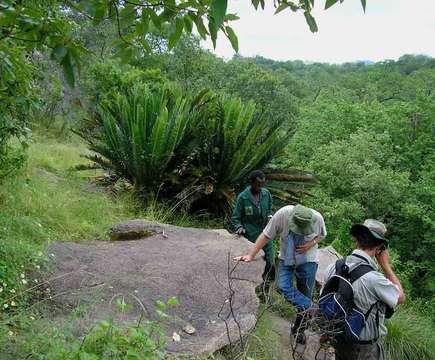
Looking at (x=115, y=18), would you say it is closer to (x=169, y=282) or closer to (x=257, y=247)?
(x=169, y=282)

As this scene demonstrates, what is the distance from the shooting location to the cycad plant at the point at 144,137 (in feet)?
26.7

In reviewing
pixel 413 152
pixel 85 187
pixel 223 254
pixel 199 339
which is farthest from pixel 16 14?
pixel 413 152

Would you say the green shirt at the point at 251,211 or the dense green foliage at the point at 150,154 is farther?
Answer: the green shirt at the point at 251,211

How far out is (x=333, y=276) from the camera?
3.80 metres

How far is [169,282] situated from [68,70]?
3442 mm

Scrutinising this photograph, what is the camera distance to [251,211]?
5762 mm

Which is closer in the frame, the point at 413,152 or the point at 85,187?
the point at 85,187

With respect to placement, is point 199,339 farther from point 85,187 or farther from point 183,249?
point 85,187

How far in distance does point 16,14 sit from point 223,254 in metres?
4.36

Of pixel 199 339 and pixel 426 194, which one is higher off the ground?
pixel 199 339

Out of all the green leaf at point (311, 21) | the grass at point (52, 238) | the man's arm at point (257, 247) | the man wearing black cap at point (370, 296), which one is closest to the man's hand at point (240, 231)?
the man's arm at point (257, 247)

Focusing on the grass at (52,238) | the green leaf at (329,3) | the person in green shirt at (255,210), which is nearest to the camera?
the green leaf at (329,3)

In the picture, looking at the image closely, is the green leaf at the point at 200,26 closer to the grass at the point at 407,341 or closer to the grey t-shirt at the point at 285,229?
the grey t-shirt at the point at 285,229

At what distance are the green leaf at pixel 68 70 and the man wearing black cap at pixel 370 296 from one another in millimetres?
2771
